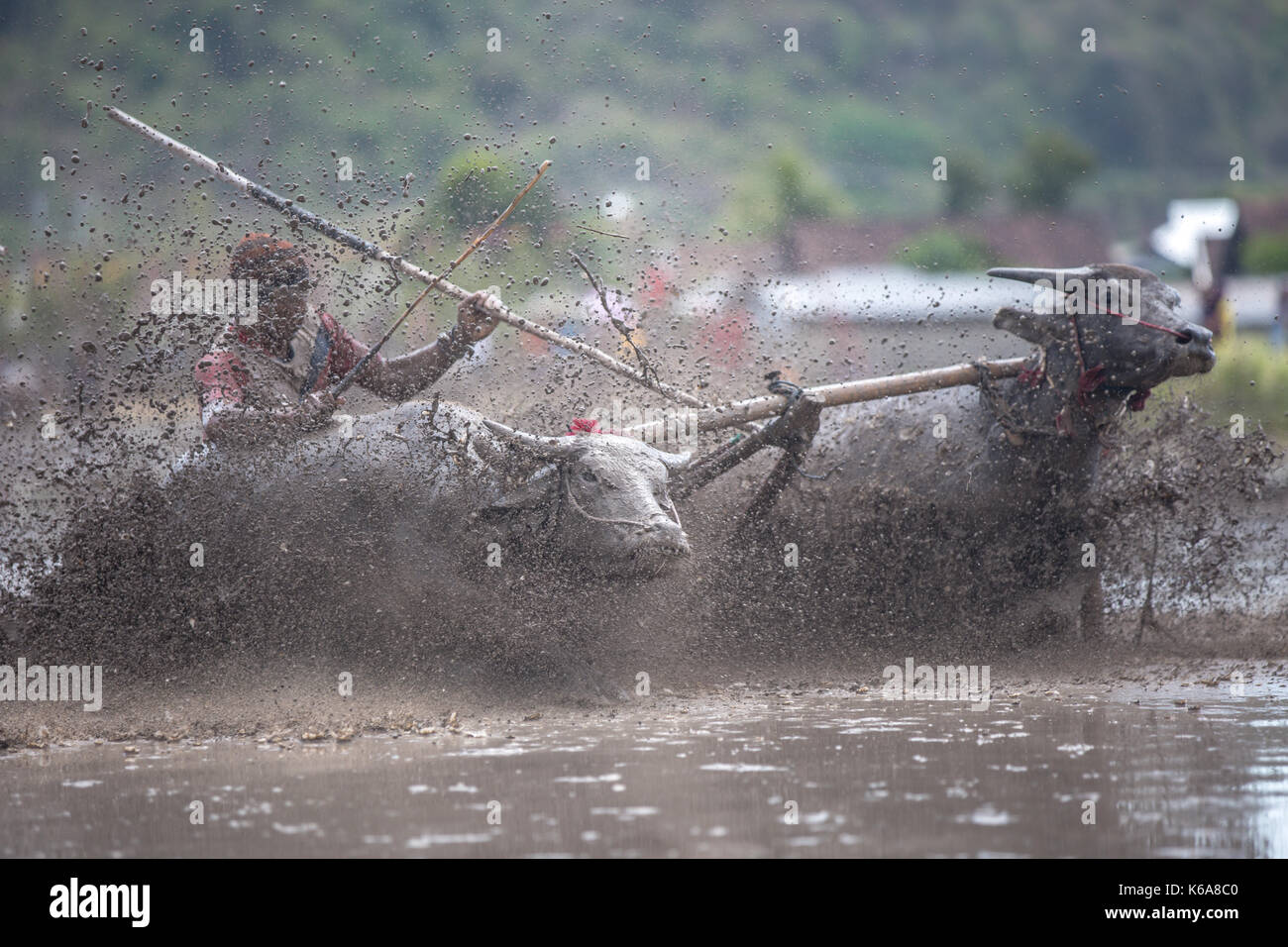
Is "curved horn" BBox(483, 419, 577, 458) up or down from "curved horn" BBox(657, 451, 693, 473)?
up

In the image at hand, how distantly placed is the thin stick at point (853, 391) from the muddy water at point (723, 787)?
5.07 ft

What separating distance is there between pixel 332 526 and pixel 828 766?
3028 mm

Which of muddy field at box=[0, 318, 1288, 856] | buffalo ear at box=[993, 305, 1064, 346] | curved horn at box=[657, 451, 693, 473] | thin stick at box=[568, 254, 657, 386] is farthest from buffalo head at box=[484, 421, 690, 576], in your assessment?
buffalo ear at box=[993, 305, 1064, 346]

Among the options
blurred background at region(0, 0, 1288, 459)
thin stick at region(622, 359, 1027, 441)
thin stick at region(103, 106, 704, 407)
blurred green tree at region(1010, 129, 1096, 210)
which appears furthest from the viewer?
blurred green tree at region(1010, 129, 1096, 210)

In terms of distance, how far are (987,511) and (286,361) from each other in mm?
3973

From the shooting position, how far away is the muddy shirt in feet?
23.4

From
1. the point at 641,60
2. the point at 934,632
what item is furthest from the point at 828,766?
the point at 641,60

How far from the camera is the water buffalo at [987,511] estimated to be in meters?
7.29

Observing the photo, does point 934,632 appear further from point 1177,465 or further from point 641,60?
point 641,60

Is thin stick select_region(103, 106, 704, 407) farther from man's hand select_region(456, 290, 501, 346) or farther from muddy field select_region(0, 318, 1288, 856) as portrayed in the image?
muddy field select_region(0, 318, 1288, 856)

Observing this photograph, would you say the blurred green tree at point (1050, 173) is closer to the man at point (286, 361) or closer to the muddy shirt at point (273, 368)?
the man at point (286, 361)

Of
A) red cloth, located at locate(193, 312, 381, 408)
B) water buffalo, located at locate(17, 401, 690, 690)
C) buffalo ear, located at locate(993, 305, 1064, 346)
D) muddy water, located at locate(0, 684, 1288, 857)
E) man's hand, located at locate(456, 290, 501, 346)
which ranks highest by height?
man's hand, located at locate(456, 290, 501, 346)

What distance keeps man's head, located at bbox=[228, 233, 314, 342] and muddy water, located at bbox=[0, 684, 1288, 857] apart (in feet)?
8.15

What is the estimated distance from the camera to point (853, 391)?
7309 mm
